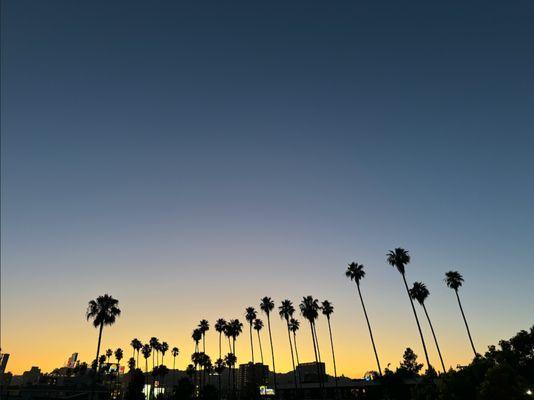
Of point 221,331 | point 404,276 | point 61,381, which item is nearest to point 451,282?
point 404,276

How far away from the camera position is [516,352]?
43625 mm

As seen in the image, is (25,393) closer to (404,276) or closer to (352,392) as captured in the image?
(352,392)

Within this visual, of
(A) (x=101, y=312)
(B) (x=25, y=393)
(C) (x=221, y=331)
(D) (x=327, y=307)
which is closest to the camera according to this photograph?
(A) (x=101, y=312)

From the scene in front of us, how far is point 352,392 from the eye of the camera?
102 m

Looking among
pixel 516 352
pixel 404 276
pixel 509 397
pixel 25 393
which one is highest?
pixel 404 276

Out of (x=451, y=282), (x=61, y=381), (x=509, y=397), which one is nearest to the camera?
(x=509, y=397)

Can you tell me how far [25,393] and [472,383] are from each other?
417 feet

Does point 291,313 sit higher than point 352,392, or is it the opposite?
point 291,313

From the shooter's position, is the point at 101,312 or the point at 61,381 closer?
the point at 101,312

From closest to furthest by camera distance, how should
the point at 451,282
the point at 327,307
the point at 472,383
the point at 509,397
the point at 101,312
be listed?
the point at 509,397 → the point at 472,383 → the point at 101,312 → the point at 451,282 → the point at 327,307

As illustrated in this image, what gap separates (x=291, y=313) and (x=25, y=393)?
85539mm

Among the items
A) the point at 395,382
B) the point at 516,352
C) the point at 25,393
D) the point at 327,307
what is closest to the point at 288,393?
the point at 327,307

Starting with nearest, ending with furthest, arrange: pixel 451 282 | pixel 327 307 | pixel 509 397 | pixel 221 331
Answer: pixel 509 397
pixel 451 282
pixel 327 307
pixel 221 331

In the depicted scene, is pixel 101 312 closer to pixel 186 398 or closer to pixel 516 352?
pixel 186 398
